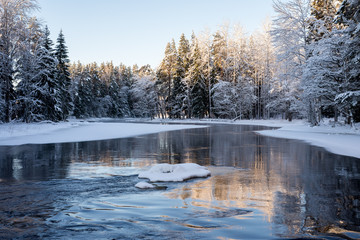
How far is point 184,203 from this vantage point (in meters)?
6.04

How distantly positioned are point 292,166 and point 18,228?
28.1ft

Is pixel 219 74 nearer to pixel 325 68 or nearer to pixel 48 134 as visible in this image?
pixel 325 68

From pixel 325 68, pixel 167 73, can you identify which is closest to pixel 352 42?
pixel 325 68

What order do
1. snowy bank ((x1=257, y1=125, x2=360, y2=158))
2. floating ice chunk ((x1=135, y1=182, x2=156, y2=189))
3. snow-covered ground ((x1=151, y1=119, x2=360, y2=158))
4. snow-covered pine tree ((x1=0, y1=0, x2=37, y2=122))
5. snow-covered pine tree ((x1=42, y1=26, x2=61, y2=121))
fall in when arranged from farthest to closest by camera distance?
1. snow-covered pine tree ((x1=42, y1=26, x2=61, y2=121))
2. snow-covered pine tree ((x1=0, y1=0, x2=37, y2=122))
3. snow-covered ground ((x1=151, y1=119, x2=360, y2=158))
4. snowy bank ((x1=257, y1=125, x2=360, y2=158))
5. floating ice chunk ((x1=135, y1=182, x2=156, y2=189))

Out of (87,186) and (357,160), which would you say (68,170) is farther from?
(357,160)

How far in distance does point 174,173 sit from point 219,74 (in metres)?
54.8

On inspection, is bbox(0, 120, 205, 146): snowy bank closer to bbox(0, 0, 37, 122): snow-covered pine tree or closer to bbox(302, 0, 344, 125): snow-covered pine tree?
bbox(0, 0, 37, 122): snow-covered pine tree

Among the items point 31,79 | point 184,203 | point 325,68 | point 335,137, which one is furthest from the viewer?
point 31,79

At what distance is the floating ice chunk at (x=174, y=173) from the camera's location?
823 cm

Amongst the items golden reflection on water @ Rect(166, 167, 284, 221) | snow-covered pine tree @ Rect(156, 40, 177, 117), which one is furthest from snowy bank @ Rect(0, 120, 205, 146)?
snow-covered pine tree @ Rect(156, 40, 177, 117)

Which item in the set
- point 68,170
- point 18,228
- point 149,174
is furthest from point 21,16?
point 18,228

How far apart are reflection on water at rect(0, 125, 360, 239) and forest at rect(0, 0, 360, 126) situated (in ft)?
49.8

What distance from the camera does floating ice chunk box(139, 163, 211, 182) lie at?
823cm

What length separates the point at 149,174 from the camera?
8.60 metres
